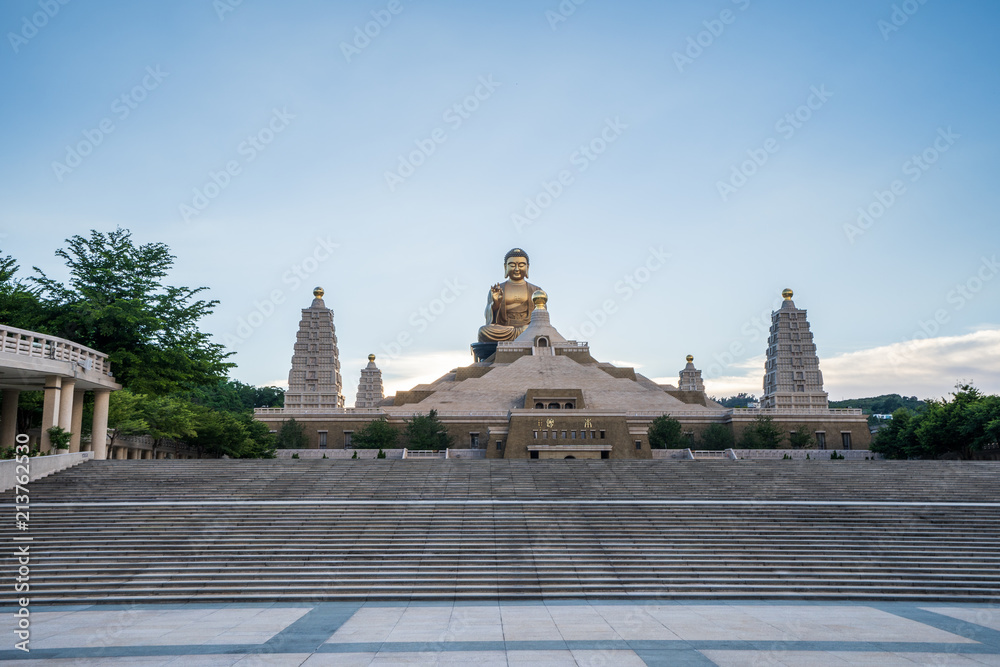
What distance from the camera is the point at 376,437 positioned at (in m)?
39.9

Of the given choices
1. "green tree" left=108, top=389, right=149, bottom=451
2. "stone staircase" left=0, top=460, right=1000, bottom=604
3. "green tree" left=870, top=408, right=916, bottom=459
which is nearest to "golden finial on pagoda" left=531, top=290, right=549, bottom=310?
"green tree" left=870, top=408, right=916, bottom=459

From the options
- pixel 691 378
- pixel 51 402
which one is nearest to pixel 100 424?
pixel 51 402

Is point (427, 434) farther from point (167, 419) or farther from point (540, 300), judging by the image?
point (540, 300)

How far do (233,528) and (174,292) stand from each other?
43.2 ft

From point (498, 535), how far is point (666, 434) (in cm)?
2844

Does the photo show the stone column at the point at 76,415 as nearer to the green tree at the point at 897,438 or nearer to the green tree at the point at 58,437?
the green tree at the point at 58,437

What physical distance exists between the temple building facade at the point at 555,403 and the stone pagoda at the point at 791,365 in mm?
71

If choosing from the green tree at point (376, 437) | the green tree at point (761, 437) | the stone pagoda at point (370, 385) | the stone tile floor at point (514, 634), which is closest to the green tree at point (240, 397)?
the stone pagoda at point (370, 385)

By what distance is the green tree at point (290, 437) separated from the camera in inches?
1652

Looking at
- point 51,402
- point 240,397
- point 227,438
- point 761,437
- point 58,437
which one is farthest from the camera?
point 240,397

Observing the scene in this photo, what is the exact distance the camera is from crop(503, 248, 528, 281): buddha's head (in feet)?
226

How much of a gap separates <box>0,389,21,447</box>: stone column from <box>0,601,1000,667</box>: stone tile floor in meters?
13.5

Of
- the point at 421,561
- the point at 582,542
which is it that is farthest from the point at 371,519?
the point at 582,542

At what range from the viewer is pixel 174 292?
81.7ft
